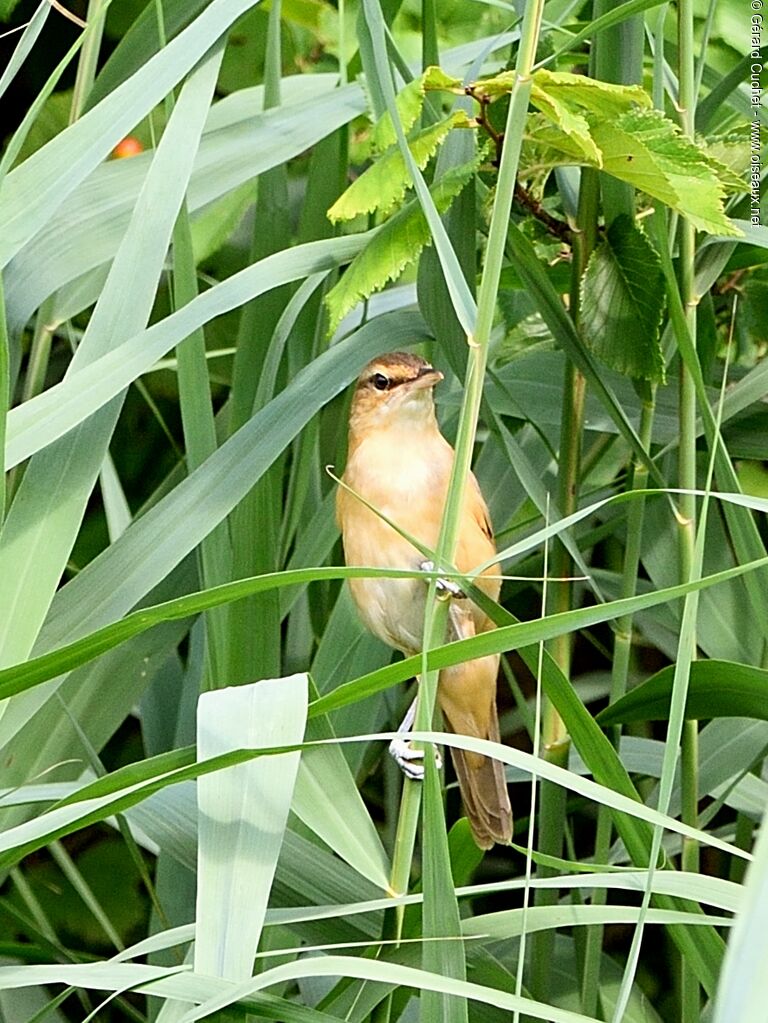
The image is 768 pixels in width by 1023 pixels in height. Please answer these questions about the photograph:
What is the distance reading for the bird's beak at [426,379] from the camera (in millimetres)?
1536

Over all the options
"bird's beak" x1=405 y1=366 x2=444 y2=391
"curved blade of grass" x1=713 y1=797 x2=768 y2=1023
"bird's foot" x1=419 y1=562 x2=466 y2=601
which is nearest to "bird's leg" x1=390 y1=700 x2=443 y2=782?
"bird's foot" x1=419 y1=562 x2=466 y2=601

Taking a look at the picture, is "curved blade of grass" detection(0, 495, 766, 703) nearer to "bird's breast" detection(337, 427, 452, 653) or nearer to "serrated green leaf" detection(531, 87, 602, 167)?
"serrated green leaf" detection(531, 87, 602, 167)

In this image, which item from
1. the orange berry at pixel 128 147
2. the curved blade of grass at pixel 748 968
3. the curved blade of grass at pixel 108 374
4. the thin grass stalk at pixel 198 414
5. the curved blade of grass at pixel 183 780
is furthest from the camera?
the orange berry at pixel 128 147

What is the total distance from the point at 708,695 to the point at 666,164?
0.43m

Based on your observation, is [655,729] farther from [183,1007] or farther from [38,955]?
[183,1007]

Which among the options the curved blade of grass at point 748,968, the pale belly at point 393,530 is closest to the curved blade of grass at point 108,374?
the pale belly at point 393,530

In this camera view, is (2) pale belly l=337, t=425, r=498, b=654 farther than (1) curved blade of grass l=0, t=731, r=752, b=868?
Yes

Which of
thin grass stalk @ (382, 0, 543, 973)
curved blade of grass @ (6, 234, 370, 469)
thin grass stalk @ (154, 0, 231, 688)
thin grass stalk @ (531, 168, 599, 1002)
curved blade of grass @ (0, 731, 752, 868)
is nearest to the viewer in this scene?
curved blade of grass @ (0, 731, 752, 868)

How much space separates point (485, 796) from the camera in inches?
64.2

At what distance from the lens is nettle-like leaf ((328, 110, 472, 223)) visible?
3.57ft

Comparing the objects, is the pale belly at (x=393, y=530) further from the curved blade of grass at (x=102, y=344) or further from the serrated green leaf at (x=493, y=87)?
the serrated green leaf at (x=493, y=87)

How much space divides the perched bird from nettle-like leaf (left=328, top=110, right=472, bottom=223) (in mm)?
453

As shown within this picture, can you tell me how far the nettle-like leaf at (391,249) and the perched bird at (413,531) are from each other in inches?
15.9

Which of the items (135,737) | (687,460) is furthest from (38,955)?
(135,737)
